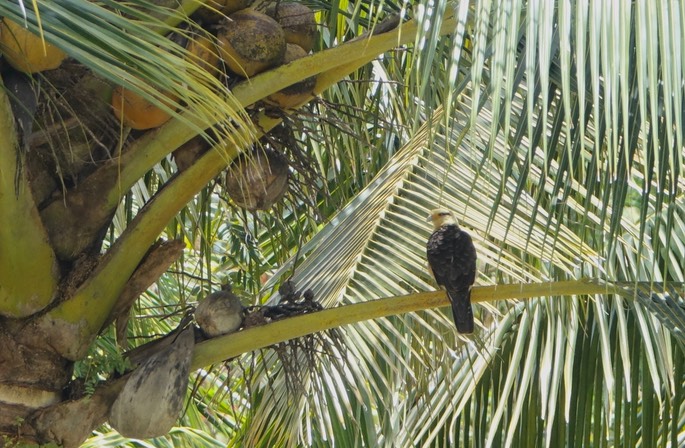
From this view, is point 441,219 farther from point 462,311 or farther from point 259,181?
point 259,181

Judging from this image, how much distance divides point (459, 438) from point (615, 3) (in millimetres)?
2319

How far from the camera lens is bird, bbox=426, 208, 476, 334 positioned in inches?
121

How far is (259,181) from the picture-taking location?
2957 millimetres

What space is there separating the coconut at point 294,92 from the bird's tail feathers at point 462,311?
2.31 ft

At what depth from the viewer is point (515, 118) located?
359cm

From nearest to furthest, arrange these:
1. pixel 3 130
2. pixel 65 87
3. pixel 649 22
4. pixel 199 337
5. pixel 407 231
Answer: pixel 649 22
pixel 3 130
pixel 65 87
pixel 199 337
pixel 407 231

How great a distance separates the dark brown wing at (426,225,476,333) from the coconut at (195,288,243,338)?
637mm

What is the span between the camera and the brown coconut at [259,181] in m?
2.95

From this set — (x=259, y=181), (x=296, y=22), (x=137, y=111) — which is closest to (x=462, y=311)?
(x=259, y=181)

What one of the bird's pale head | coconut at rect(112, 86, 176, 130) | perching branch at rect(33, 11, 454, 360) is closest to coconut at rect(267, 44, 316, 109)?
perching branch at rect(33, 11, 454, 360)

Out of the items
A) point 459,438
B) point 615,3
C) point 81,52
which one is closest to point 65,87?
point 81,52

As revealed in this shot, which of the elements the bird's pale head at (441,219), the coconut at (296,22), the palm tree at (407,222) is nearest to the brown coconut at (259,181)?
the palm tree at (407,222)

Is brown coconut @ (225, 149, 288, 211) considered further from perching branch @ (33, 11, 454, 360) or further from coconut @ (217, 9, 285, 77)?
coconut @ (217, 9, 285, 77)

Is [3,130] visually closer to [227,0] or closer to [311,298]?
[227,0]
